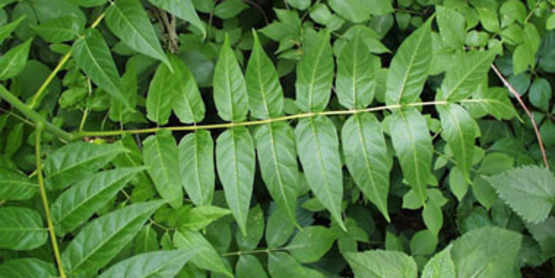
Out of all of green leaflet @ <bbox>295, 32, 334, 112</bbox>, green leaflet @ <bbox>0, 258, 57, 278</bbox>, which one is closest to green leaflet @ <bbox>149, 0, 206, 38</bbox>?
green leaflet @ <bbox>295, 32, 334, 112</bbox>

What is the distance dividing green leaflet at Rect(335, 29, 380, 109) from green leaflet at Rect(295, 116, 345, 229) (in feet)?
0.28

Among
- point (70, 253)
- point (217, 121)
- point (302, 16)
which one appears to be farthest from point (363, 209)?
point (70, 253)

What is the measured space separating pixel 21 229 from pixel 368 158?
74 cm

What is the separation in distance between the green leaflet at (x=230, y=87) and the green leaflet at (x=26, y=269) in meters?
0.50

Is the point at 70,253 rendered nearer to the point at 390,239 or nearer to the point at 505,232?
the point at 390,239

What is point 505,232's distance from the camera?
174 centimetres

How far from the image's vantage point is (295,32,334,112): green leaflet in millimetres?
1188

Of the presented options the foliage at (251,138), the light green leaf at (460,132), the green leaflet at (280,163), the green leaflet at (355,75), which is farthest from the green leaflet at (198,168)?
the light green leaf at (460,132)

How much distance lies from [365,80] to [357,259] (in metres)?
0.64

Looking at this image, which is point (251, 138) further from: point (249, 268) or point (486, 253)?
point (486, 253)

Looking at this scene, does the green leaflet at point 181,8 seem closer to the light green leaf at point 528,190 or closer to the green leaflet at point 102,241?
the green leaflet at point 102,241

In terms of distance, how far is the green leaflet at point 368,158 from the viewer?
1.16 metres

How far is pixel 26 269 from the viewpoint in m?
0.96

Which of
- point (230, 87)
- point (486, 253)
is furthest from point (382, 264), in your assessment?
point (230, 87)
